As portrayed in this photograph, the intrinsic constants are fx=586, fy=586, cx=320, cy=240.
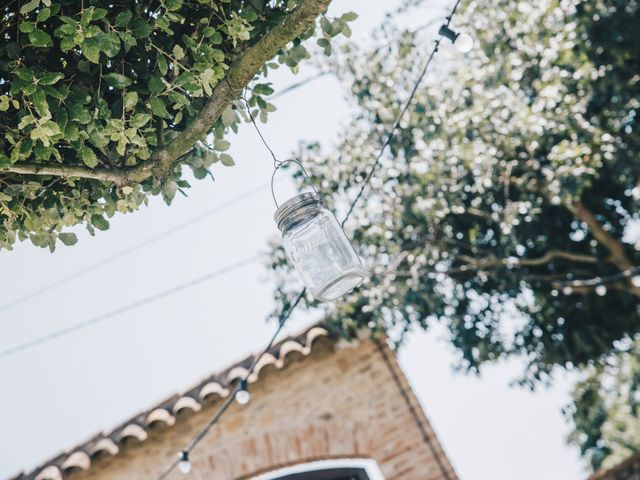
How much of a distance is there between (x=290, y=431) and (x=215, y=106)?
422 centimetres

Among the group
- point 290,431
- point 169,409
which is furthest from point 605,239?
point 169,409

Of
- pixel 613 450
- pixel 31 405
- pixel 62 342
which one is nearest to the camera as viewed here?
pixel 62 342

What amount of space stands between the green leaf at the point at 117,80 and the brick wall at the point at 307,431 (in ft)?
14.2

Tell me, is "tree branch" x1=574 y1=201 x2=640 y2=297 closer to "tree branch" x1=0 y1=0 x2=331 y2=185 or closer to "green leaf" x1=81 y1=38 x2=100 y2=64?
"tree branch" x1=0 y1=0 x2=331 y2=185

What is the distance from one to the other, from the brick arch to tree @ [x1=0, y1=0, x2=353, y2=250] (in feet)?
12.5

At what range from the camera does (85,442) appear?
564 cm

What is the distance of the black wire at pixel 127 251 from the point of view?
776 cm

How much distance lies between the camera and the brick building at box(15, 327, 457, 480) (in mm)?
5543

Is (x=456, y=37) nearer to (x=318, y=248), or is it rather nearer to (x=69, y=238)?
(x=318, y=248)

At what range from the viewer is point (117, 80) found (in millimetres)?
2043

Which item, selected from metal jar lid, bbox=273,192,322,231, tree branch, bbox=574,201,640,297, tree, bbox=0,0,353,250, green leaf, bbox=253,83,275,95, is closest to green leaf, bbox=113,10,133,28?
tree, bbox=0,0,353,250

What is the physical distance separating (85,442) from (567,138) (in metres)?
Answer: 6.07

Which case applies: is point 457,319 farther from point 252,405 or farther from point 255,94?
point 255,94

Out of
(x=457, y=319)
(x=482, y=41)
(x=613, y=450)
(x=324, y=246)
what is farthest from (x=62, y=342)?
(x=613, y=450)
